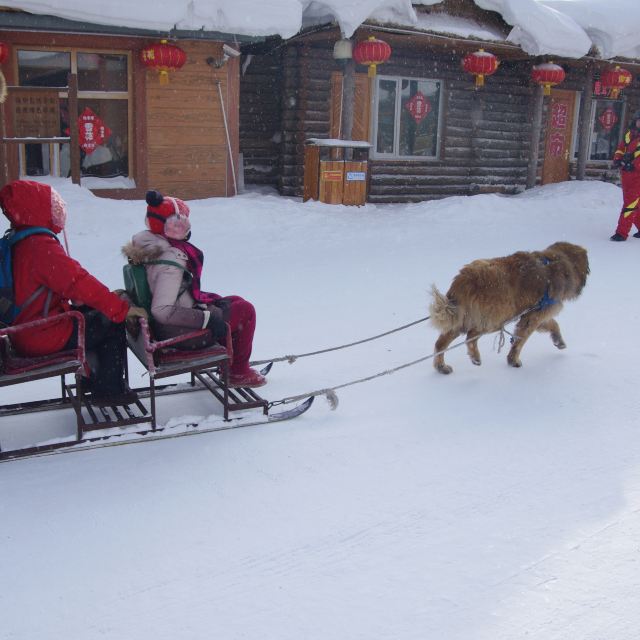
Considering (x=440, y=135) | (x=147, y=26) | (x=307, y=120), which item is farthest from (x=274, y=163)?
(x=147, y=26)

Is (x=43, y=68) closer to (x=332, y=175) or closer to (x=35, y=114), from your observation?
(x=35, y=114)

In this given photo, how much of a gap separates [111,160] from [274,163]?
3.57 meters

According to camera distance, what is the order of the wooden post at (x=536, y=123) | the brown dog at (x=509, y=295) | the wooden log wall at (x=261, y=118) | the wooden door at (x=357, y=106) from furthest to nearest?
the wooden post at (x=536, y=123), the wooden log wall at (x=261, y=118), the wooden door at (x=357, y=106), the brown dog at (x=509, y=295)

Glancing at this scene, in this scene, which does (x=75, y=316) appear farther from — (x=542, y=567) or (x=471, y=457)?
(x=542, y=567)

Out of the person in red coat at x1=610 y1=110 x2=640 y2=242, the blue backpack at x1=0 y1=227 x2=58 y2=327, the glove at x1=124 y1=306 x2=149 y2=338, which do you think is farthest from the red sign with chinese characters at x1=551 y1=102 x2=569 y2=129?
the blue backpack at x1=0 y1=227 x2=58 y2=327

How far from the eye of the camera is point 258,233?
9.38 m

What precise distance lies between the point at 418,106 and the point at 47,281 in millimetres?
11736

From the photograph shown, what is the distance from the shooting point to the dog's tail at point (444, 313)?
15.3ft

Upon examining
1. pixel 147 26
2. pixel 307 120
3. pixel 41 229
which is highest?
pixel 147 26

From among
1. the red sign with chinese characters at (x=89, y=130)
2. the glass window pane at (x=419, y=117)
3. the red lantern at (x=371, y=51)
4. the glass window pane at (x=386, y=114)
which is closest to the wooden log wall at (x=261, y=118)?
the glass window pane at (x=386, y=114)

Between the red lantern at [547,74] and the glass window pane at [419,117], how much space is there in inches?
73.6

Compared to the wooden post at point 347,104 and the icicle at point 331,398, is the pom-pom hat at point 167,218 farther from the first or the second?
the wooden post at point 347,104

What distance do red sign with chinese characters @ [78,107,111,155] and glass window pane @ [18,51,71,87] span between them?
0.65 m

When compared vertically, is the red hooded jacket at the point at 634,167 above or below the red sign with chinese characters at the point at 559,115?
below
